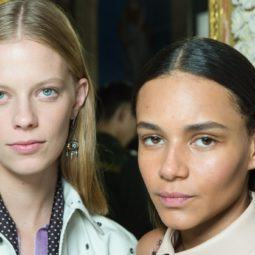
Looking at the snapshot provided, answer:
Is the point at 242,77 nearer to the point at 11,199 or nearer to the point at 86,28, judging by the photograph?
the point at 11,199

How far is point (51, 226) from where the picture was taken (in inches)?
99.0

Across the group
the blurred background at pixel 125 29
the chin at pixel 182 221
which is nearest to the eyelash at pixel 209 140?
the chin at pixel 182 221

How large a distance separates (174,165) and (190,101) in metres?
0.22

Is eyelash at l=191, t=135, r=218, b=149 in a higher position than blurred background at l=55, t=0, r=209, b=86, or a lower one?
lower

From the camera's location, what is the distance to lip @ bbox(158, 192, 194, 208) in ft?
6.66

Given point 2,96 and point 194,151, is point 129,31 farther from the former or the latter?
point 194,151

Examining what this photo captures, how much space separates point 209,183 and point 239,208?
219 mm

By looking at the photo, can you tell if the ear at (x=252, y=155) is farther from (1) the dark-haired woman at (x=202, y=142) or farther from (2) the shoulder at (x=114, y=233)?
(2) the shoulder at (x=114, y=233)

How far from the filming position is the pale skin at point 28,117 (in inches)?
89.2

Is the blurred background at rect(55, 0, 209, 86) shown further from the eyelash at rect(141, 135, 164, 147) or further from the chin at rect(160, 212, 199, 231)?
the chin at rect(160, 212, 199, 231)

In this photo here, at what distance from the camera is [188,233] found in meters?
2.25

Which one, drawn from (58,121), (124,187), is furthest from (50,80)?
(124,187)

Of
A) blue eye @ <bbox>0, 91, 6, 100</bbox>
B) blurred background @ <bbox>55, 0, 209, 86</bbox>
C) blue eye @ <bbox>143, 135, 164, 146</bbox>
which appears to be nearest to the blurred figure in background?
blue eye @ <bbox>0, 91, 6, 100</bbox>

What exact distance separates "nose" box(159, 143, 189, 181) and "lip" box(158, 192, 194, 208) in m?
0.06
